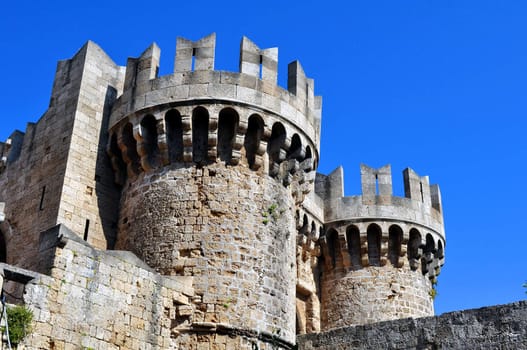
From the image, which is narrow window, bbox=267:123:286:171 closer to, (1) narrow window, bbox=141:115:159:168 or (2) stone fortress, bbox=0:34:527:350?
(2) stone fortress, bbox=0:34:527:350

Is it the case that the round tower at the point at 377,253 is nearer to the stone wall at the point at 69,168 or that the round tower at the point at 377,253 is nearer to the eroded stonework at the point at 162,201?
the eroded stonework at the point at 162,201

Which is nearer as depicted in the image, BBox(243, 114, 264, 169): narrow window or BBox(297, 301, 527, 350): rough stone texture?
BBox(297, 301, 527, 350): rough stone texture

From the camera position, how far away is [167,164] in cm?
1266

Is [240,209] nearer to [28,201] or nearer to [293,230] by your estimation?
[293,230]

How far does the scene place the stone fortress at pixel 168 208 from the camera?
10.2 metres

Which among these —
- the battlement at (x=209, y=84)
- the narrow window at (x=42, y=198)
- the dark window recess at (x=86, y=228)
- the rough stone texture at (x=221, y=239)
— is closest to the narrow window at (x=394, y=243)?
the battlement at (x=209, y=84)

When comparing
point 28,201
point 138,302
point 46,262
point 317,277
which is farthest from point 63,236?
point 317,277

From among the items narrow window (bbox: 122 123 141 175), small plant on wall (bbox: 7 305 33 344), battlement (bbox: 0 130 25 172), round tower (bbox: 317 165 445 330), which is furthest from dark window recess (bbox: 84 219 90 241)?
round tower (bbox: 317 165 445 330)

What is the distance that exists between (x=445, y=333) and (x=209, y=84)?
597 centimetres

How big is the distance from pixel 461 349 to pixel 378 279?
7.17m

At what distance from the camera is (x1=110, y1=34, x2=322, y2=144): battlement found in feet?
41.6

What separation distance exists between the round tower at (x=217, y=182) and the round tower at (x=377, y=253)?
4.29 m

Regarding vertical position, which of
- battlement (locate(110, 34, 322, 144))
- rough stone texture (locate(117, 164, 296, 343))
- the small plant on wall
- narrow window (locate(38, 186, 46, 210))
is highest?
battlement (locate(110, 34, 322, 144))

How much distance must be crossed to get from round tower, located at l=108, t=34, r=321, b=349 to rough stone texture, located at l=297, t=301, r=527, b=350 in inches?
42.0
